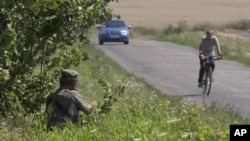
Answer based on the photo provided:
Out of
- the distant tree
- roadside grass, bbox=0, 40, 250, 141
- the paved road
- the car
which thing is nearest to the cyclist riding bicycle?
the paved road

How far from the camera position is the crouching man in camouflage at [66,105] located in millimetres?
12016

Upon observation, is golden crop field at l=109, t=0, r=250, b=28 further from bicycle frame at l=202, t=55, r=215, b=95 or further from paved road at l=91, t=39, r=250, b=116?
bicycle frame at l=202, t=55, r=215, b=95

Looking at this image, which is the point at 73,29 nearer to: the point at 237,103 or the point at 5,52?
the point at 5,52

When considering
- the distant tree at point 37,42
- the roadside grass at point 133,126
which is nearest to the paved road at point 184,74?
the roadside grass at point 133,126

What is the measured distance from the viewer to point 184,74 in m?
31.3

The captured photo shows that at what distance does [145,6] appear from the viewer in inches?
3947

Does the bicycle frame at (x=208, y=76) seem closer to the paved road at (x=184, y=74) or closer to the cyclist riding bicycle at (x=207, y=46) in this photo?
the cyclist riding bicycle at (x=207, y=46)

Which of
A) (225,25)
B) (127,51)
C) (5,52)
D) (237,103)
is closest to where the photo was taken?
(5,52)

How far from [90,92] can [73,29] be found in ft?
18.5

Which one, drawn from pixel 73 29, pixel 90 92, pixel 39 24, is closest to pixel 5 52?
pixel 39 24

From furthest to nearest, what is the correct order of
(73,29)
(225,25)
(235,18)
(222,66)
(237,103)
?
(235,18) < (225,25) < (222,66) < (237,103) < (73,29)

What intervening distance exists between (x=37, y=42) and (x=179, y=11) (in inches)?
3264

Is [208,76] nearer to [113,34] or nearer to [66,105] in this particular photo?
[66,105]

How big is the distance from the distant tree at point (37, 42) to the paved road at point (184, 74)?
4.51 m
